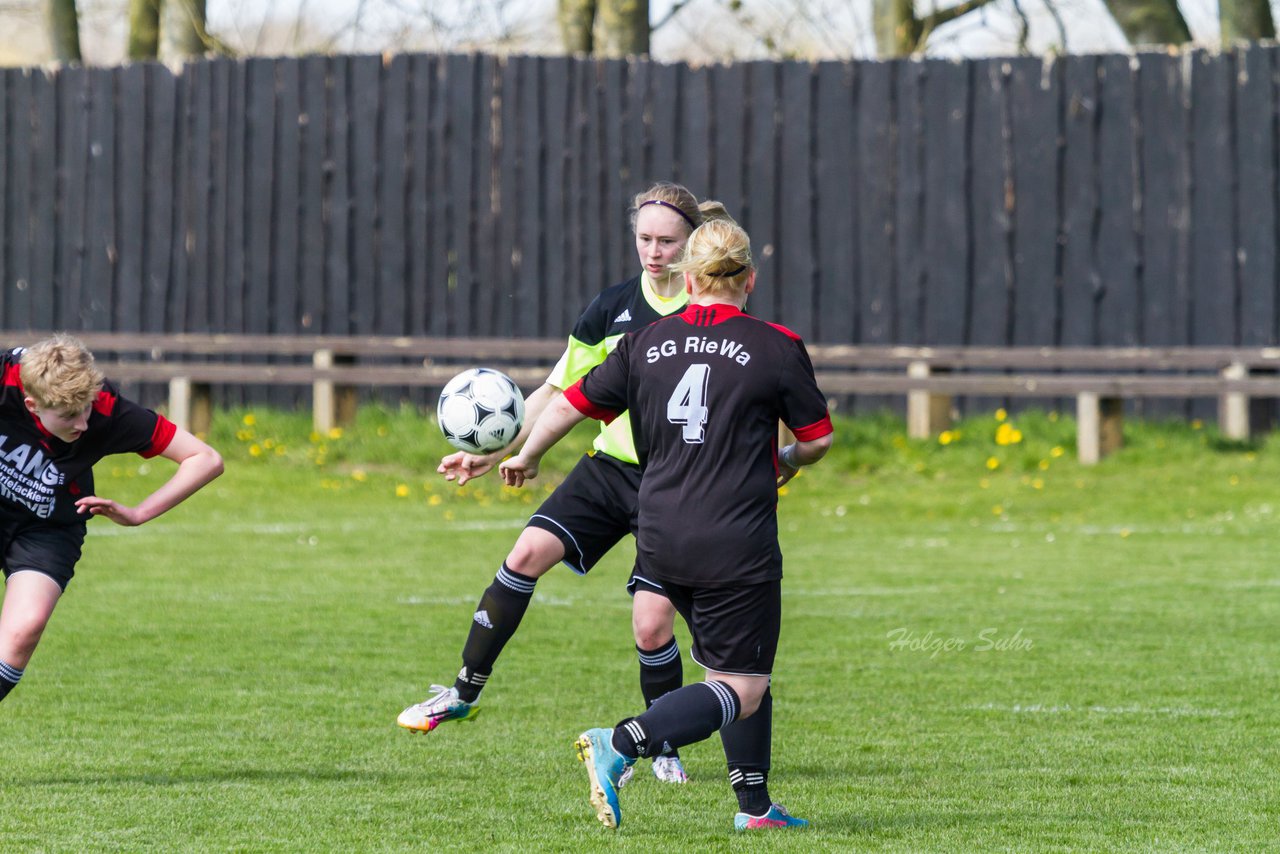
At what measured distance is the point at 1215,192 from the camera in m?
16.1

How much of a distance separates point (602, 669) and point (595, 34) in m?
15.1

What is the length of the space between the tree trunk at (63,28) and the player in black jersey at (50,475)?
55.5 ft

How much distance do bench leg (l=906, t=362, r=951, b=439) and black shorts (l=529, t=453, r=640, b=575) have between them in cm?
1031

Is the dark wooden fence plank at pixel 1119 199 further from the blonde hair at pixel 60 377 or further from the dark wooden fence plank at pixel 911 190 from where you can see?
the blonde hair at pixel 60 377

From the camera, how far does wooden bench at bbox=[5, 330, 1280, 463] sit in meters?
15.4

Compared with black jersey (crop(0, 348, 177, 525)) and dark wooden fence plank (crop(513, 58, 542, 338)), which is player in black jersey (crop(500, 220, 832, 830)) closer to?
black jersey (crop(0, 348, 177, 525))

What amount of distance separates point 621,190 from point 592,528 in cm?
1153

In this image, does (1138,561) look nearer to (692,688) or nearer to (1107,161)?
(1107,161)

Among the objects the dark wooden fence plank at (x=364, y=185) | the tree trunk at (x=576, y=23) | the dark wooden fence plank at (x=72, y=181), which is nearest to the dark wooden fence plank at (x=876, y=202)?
the dark wooden fence plank at (x=364, y=185)

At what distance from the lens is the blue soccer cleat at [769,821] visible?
16.9 feet

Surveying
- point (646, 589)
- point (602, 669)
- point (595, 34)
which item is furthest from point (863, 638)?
point (595, 34)

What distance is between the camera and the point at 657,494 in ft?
16.3

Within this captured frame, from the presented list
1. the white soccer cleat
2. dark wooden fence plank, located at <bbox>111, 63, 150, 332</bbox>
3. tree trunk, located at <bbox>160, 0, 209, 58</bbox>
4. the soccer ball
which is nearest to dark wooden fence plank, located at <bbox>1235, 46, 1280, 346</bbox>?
dark wooden fence plank, located at <bbox>111, 63, 150, 332</bbox>

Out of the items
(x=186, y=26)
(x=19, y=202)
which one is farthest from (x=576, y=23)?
(x=19, y=202)
